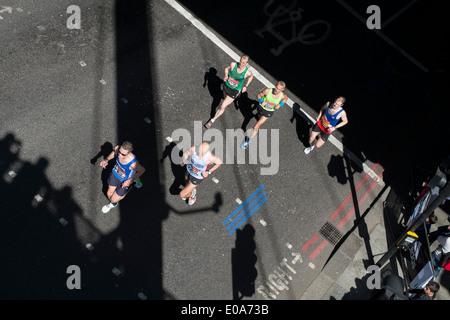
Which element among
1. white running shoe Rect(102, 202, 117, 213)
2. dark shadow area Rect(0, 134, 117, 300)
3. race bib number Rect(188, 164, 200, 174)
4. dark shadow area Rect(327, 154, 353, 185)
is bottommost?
dark shadow area Rect(0, 134, 117, 300)

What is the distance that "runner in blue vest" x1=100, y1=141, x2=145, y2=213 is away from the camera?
364 inches

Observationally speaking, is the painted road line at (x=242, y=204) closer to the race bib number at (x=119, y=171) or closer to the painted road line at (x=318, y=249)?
the painted road line at (x=318, y=249)

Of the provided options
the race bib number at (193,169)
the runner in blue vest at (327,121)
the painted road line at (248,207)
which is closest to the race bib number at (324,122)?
the runner in blue vest at (327,121)

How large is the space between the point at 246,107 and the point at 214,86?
1.17 metres

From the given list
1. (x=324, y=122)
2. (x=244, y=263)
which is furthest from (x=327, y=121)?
(x=244, y=263)

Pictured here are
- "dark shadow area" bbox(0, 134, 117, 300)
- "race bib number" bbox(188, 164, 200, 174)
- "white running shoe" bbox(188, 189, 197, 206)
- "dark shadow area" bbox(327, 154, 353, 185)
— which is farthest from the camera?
"dark shadow area" bbox(327, 154, 353, 185)

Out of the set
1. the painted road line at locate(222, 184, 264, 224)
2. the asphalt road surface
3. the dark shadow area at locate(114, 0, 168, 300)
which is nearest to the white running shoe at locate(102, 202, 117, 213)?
the asphalt road surface

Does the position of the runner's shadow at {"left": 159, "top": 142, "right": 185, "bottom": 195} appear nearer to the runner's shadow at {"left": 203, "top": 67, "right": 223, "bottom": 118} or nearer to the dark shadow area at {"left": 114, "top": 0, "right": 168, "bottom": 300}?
the dark shadow area at {"left": 114, "top": 0, "right": 168, "bottom": 300}

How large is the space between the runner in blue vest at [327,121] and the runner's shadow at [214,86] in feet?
9.57

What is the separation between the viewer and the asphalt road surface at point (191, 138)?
1024cm

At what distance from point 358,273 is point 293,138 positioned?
4248 mm

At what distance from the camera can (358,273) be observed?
1148 cm

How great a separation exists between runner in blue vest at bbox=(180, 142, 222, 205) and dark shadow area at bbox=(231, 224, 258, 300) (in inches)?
66.3

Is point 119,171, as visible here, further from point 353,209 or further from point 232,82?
point 353,209
